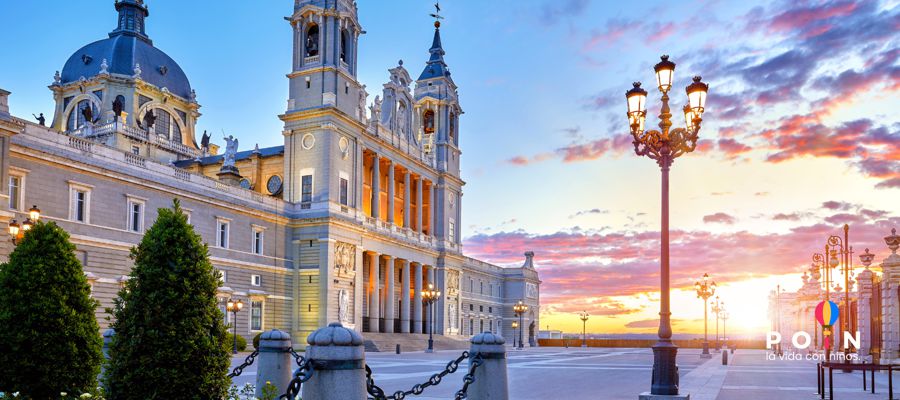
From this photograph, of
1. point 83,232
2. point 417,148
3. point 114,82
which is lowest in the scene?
point 83,232

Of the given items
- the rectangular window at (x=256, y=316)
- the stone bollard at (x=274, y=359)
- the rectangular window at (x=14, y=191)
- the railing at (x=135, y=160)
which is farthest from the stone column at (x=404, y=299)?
the stone bollard at (x=274, y=359)

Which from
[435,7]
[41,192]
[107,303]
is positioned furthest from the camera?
[435,7]

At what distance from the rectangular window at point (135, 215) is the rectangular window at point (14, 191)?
23.5 ft

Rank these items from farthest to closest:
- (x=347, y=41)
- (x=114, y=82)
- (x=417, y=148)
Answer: (x=417, y=148)
(x=114, y=82)
(x=347, y=41)

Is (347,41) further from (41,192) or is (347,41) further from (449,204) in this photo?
(41,192)

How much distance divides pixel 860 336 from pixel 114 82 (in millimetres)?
63507

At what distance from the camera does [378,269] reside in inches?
2655

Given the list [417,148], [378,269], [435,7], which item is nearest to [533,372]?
[378,269]

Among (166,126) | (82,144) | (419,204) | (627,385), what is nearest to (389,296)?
(419,204)

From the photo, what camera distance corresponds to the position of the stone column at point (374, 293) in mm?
66438

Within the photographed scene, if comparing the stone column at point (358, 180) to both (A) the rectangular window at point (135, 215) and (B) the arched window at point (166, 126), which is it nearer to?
(A) the rectangular window at point (135, 215)

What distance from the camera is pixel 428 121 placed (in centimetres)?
8369

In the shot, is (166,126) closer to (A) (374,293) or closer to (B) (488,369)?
(A) (374,293)

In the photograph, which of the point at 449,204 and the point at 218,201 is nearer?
the point at 218,201
